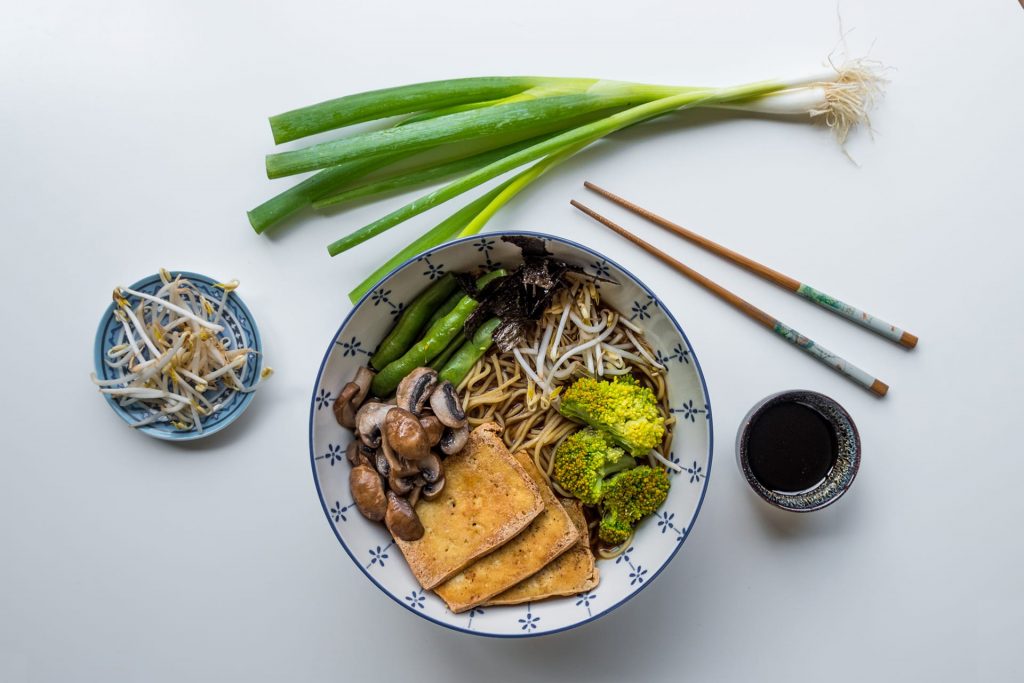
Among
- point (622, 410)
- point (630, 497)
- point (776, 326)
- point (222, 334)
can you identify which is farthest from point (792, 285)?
point (222, 334)

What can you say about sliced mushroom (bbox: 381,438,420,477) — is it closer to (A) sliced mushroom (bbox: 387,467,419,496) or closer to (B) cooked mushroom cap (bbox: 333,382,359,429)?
(A) sliced mushroom (bbox: 387,467,419,496)

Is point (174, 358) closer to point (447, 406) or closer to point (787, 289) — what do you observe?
point (447, 406)

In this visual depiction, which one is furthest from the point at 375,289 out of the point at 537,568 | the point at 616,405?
the point at 537,568

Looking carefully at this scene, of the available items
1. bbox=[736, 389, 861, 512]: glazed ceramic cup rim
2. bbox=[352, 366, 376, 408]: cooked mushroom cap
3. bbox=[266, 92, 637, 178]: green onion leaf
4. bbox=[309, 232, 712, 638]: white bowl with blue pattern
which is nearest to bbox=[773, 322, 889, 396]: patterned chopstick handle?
bbox=[736, 389, 861, 512]: glazed ceramic cup rim

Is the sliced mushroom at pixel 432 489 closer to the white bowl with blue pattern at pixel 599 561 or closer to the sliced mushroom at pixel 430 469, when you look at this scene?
the sliced mushroom at pixel 430 469

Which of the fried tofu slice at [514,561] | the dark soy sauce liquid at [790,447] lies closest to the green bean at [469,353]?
the fried tofu slice at [514,561]

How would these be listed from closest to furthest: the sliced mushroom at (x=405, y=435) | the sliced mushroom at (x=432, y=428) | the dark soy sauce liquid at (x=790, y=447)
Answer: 1. the sliced mushroom at (x=405, y=435)
2. the sliced mushroom at (x=432, y=428)
3. the dark soy sauce liquid at (x=790, y=447)

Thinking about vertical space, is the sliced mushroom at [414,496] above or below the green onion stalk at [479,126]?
below

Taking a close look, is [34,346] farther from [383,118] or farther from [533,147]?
[533,147]
